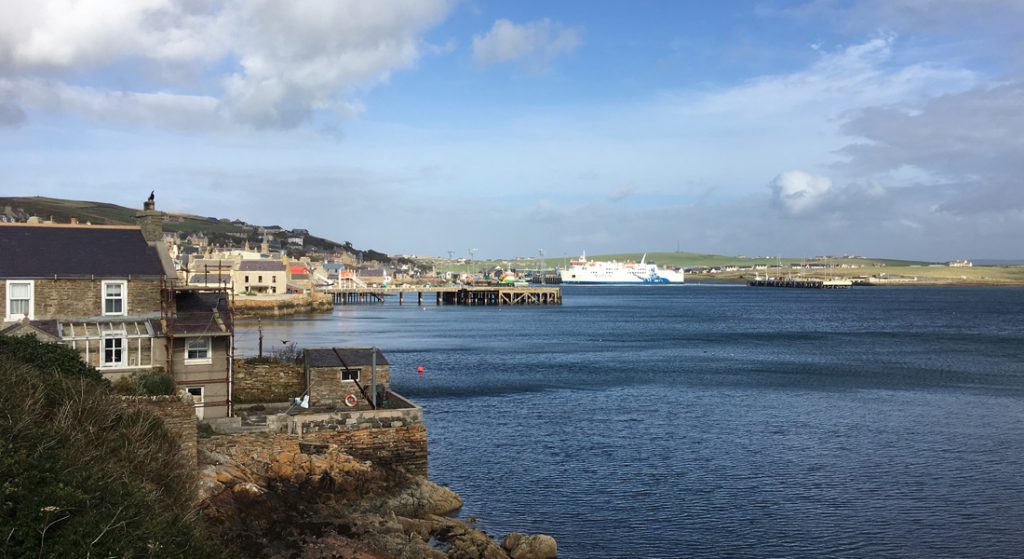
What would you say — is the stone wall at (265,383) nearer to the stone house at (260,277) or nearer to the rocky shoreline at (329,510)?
the rocky shoreline at (329,510)

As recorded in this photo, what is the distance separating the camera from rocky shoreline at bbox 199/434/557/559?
16.1m

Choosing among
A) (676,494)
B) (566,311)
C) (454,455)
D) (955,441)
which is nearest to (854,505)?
(676,494)

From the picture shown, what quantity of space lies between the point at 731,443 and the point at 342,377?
1327 cm

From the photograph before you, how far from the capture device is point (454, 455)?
27016mm

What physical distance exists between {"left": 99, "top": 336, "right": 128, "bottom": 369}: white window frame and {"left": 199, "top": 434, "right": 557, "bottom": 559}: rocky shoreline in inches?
171

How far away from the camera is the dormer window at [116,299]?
78.2ft

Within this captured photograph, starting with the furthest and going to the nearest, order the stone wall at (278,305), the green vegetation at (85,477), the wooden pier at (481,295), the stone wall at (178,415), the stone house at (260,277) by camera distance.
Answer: the wooden pier at (481,295), the stone house at (260,277), the stone wall at (278,305), the stone wall at (178,415), the green vegetation at (85,477)

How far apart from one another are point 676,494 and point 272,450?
34.5ft

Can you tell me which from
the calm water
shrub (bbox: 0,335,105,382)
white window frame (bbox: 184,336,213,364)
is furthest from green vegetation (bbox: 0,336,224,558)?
the calm water

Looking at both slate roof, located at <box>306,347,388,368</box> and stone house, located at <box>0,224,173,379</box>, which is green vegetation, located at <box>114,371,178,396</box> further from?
slate roof, located at <box>306,347,388,368</box>

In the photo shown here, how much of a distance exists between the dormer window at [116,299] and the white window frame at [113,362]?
1057mm

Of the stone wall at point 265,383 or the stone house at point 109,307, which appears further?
the stone wall at point 265,383

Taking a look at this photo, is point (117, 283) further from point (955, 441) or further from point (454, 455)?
point (955, 441)

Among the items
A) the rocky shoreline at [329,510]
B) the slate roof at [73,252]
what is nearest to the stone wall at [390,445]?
the rocky shoreline at [329,510]
